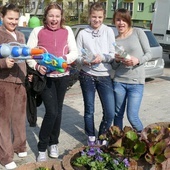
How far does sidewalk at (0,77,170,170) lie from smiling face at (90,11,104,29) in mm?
1757

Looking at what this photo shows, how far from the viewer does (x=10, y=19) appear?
134 inches

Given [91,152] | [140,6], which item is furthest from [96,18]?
[140,6]

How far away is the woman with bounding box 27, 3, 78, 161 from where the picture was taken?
3521 mm

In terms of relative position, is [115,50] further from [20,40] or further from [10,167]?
[10,167]

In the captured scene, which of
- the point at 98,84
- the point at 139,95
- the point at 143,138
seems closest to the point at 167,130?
the point at 143,138

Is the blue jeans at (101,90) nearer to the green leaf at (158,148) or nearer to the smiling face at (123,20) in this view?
the smiling face at (123,20)

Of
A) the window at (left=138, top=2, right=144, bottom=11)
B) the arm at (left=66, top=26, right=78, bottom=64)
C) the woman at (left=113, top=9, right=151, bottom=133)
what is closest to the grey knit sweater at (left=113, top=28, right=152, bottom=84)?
the woman at (left=113, top=9, right=151, bottom=133)

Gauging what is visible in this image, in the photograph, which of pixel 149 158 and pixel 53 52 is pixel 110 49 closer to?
pixel 53 52

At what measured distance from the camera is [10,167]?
3.74 meters

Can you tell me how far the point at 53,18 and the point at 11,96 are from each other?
1015 mm

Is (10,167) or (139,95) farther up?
(139,95)

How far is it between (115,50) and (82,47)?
0.43 meters

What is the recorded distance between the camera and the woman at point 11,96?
342 centimetres

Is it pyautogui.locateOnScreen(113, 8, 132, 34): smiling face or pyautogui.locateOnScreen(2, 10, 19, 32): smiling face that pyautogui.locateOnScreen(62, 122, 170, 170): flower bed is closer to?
pyautogui.locateOnScreen(113, 8, 132, 34): smiling face
